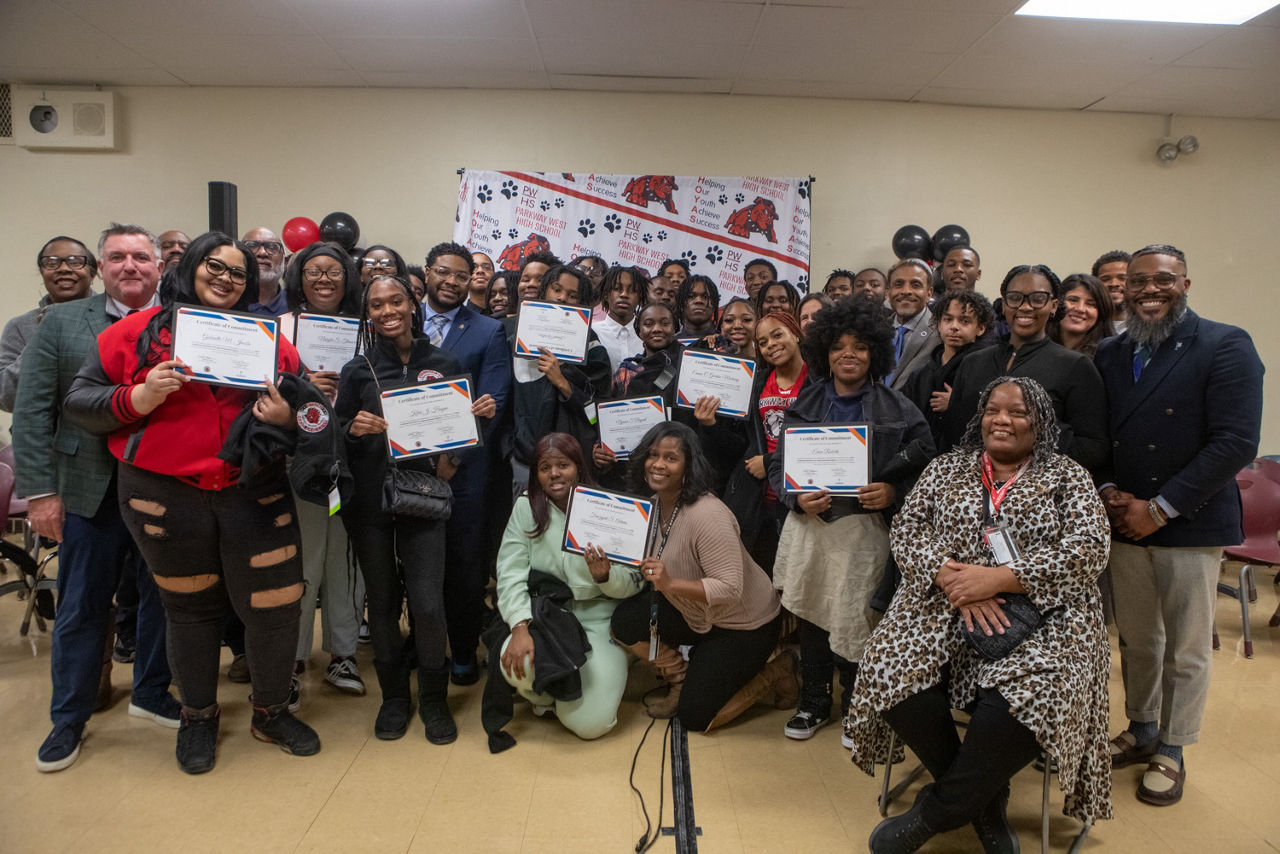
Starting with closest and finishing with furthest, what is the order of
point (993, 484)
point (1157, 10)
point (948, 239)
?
point (993, 484)
point (1157, 10)
point (948, 239)

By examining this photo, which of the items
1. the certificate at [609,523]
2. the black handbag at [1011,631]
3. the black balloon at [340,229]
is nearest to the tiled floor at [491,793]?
the black handbag at [1011,631]

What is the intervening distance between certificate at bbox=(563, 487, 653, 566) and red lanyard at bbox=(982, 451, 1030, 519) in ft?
3.61

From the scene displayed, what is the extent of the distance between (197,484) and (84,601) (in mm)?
682

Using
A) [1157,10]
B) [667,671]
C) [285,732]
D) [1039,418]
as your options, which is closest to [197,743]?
[285,732]

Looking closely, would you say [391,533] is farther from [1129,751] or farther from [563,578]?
[1129,751]

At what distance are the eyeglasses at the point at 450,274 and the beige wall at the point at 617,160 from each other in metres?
3.18

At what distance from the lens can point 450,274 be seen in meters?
3.60

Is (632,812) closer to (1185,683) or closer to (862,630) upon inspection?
(862,630)

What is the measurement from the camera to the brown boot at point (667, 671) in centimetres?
313

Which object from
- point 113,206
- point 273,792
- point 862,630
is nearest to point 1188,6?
point 862,630

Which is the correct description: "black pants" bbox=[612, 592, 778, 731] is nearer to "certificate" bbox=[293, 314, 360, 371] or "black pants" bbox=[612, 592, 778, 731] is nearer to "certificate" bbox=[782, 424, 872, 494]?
"certificate" bbox=[782, 424, 872, 494]

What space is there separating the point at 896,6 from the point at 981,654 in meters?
4.02

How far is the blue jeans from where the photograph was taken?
2.71m

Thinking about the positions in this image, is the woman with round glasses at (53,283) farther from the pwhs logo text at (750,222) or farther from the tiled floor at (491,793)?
the pwhs logo text at (750,222)
